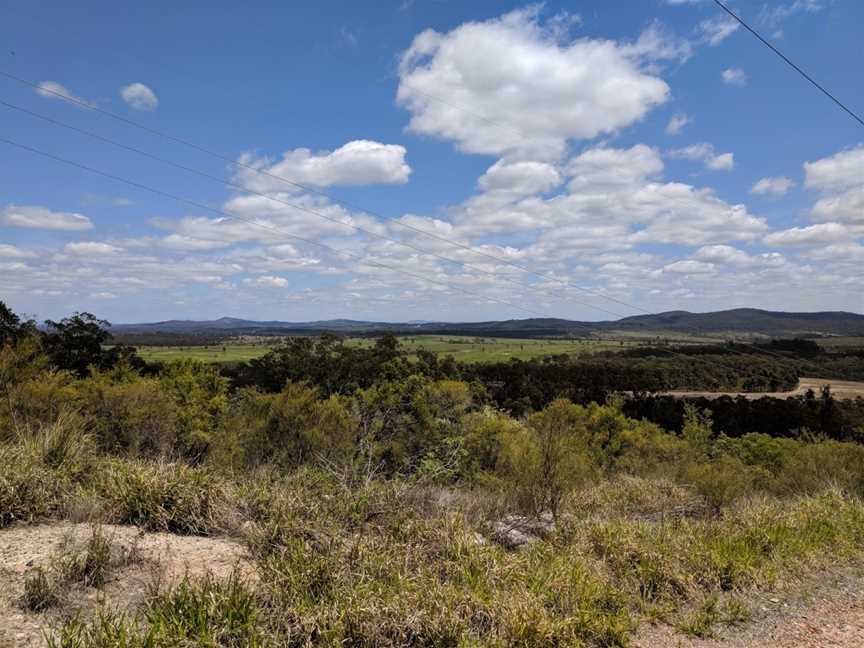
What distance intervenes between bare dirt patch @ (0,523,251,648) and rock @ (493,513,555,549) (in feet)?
11.9

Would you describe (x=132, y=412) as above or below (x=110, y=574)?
below

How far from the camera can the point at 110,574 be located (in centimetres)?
504

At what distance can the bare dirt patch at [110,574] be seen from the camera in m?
4.25

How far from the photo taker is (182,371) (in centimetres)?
3366

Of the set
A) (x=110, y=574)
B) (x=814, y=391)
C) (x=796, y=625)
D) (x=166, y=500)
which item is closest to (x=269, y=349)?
(x=166, y=500)

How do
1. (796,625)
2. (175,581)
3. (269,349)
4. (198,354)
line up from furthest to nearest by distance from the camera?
(269,349) → (198,354) → (796,625) → (175,581)

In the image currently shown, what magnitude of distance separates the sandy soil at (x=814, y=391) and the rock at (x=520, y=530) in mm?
69564

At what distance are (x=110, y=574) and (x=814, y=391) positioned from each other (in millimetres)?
88265

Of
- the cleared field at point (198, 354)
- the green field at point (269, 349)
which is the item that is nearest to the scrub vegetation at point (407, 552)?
the green field at point (269, 349)

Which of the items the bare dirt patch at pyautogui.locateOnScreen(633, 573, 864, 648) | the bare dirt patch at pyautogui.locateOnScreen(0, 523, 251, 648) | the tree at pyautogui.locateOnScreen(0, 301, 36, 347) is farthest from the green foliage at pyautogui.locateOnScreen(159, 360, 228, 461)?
the bare dirt patch at pyautogui.locateOnScreen(633, 573, 864, 648)

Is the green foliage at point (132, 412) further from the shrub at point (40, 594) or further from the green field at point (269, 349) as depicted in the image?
the green field at point (269, 349)

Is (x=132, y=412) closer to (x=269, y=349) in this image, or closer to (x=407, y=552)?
(x=407, y=552)

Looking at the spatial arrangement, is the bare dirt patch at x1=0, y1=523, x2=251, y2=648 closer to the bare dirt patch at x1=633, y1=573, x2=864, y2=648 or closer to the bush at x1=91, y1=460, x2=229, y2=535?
the bush at x1=91, y1=460, x2=229, y2=535

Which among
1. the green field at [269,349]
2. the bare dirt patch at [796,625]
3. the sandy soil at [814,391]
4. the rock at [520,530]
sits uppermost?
the rock at [520,530]
